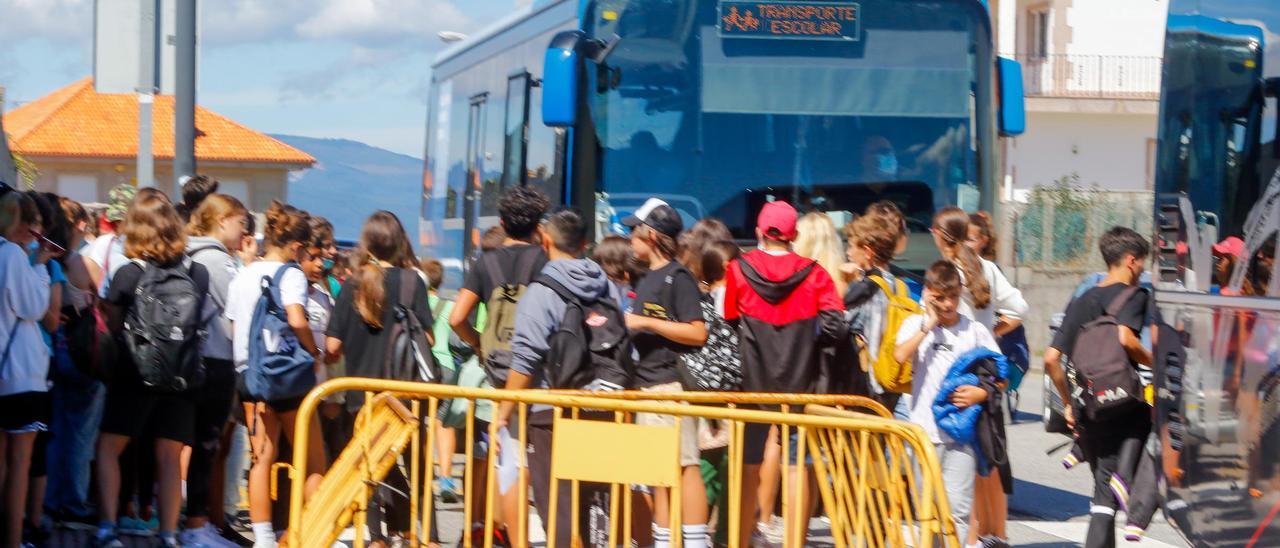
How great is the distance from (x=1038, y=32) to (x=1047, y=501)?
116 ft

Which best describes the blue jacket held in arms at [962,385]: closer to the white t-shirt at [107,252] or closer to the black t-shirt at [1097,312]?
the black t-shirt at [1097,312]

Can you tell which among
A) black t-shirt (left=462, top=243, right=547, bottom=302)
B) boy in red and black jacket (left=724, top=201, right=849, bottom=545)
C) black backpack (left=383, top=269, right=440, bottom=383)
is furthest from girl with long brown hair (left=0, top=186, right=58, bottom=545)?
boy in red and black jacket (left=724, top=201, right=849, bottom=545)

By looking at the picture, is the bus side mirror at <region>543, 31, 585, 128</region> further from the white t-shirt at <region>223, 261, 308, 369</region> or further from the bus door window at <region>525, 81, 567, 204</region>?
the white t-shirt at <region>223, 261, 308, 369</region>

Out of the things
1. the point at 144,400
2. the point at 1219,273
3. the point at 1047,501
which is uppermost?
the point at 1219,273

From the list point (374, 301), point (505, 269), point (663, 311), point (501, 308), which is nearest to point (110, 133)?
point (374, 301)

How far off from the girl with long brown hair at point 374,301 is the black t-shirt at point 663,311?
1.22m

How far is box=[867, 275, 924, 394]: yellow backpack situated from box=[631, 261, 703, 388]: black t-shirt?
3.57ft

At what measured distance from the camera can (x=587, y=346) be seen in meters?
7.01

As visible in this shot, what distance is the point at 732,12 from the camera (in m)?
11.0

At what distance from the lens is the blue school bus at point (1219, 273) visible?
19.0 feet

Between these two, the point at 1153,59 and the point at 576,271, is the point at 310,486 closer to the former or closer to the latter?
the point at 576,271

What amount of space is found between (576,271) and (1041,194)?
2166 cm

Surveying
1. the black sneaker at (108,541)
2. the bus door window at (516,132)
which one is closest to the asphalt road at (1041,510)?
the black sneaker at (108,541)

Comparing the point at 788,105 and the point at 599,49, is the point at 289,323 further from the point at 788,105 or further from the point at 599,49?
the point at 788,105
